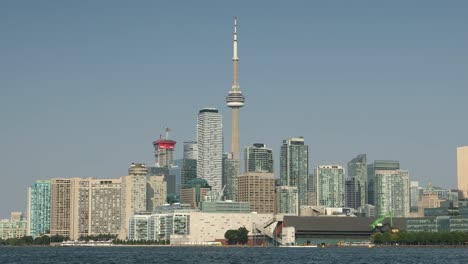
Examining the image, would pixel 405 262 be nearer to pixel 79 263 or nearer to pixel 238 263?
pixel 238 263

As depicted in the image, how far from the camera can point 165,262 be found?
159 m

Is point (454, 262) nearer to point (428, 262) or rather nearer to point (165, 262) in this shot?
point (428, 262)

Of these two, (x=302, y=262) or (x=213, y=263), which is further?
(x=302, y=262)

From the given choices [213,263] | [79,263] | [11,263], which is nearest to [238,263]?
[213,263]

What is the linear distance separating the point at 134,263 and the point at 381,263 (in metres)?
38.7

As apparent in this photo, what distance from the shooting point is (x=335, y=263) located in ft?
525

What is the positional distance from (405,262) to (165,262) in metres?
38.4

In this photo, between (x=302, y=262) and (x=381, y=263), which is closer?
(x=381, y=263)

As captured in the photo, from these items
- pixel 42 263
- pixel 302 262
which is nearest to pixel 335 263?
pixel 302 262

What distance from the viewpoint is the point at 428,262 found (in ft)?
526

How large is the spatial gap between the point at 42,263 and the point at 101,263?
39.5 feet

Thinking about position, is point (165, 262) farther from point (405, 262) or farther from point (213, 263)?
point (405, 262)

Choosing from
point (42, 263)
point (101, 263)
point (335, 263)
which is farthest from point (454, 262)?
point (42, 263)

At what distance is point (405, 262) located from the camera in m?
160
